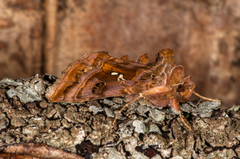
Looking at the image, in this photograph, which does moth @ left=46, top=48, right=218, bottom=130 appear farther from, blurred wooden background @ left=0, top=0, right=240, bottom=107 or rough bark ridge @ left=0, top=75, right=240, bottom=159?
blurred wooden background @ left=0, top=0, right=240, bottom=107

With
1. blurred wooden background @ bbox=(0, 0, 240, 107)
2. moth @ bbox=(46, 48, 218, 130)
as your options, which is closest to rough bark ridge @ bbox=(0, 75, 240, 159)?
moth @ bbox=(46, 48, 218, 130)

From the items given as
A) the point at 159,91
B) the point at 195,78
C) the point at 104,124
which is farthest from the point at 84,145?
the point at 195,78

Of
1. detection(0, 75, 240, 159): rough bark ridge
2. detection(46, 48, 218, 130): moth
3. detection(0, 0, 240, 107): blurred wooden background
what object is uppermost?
detection(0, 0, 240, 107): blurred wooden background

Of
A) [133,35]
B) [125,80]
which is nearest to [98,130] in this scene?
[125,80]

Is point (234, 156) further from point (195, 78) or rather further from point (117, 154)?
point (195, 78)

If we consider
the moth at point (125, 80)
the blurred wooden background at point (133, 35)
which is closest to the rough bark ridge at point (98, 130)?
the moth at point (125, 80)

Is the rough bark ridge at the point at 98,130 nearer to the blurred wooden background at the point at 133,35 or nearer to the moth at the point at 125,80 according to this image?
the moth at the point at 125,80
